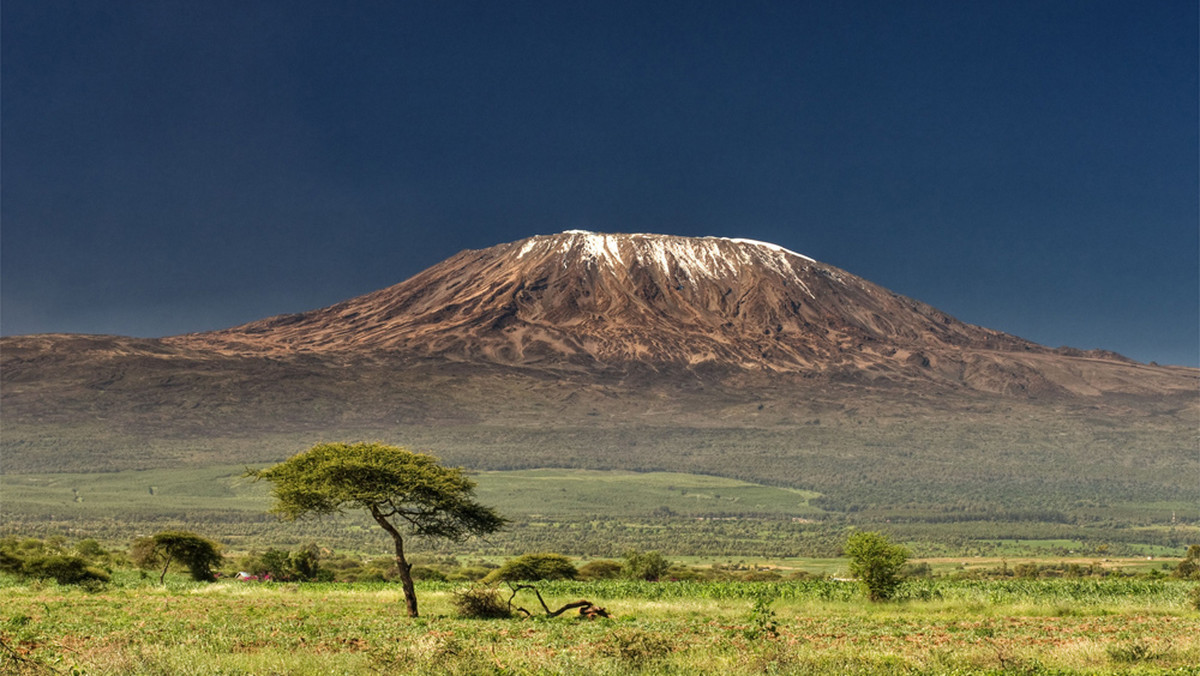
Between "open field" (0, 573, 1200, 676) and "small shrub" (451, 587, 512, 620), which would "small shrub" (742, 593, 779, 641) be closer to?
"open field" (0, 573, 1200, 676)

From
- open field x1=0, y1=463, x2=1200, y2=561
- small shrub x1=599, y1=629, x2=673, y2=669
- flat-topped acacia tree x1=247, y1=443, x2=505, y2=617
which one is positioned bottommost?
open field x1=0, y1=463, x2=1200, y2=561

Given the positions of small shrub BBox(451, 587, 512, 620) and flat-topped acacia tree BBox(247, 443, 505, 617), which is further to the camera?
flat-topped acacia tree BBox(247, 443, 505, 617)

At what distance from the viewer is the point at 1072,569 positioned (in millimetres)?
54000

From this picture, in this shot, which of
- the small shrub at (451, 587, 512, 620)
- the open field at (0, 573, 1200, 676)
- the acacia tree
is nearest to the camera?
the open field at (0, 573, 1200, 676)

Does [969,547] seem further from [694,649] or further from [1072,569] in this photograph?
[694,649]

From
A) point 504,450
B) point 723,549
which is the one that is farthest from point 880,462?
point 723,549

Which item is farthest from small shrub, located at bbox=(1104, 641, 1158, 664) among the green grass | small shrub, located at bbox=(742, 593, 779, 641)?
the green grass

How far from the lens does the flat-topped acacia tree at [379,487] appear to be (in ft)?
79.3

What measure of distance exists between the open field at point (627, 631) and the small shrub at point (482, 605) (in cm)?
74

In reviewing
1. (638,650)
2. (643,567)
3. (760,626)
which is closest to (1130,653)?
(760,626)

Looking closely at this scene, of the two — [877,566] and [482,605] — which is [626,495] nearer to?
[877,566]

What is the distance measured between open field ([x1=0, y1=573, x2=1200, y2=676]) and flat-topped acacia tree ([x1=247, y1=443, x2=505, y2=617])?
2.53 m

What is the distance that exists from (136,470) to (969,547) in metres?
144

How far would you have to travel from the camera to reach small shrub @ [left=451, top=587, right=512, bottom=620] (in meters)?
21.4
